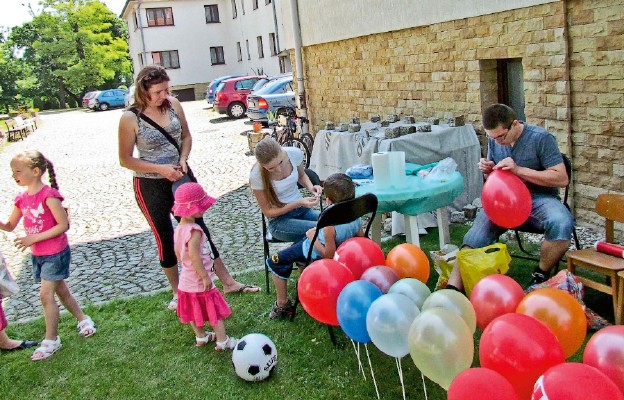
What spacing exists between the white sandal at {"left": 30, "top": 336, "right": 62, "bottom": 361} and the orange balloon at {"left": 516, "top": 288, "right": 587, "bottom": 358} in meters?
3.43

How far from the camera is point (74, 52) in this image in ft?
164

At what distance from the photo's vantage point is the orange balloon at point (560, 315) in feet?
9.82

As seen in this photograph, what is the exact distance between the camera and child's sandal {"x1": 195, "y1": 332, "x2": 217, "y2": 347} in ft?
14.9

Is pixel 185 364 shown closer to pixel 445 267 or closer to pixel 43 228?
pixel 43 228

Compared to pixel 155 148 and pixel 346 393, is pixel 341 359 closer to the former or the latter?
pixel 346 393

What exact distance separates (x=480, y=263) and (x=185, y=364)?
212 cm

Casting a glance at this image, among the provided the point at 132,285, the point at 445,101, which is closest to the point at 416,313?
the point at 132,285

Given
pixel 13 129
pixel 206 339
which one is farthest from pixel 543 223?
pixel 13 129

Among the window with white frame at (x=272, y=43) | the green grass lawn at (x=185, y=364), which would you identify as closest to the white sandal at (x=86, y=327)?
the green grass lawn at (x=185, y=364)

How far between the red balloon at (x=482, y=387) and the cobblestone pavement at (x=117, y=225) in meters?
3.94

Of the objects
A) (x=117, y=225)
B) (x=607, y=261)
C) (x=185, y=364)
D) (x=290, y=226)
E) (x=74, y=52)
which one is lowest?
(x=185, y=364)

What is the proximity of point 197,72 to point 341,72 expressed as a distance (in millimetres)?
30922

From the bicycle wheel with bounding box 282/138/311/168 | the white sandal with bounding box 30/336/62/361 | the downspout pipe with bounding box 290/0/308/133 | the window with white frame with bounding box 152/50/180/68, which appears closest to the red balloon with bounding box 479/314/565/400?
the white sandal with bounding box 30/336/62/361

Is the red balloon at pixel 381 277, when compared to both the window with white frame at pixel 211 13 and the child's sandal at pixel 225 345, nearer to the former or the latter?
the child's sandal at pixel 225 345
